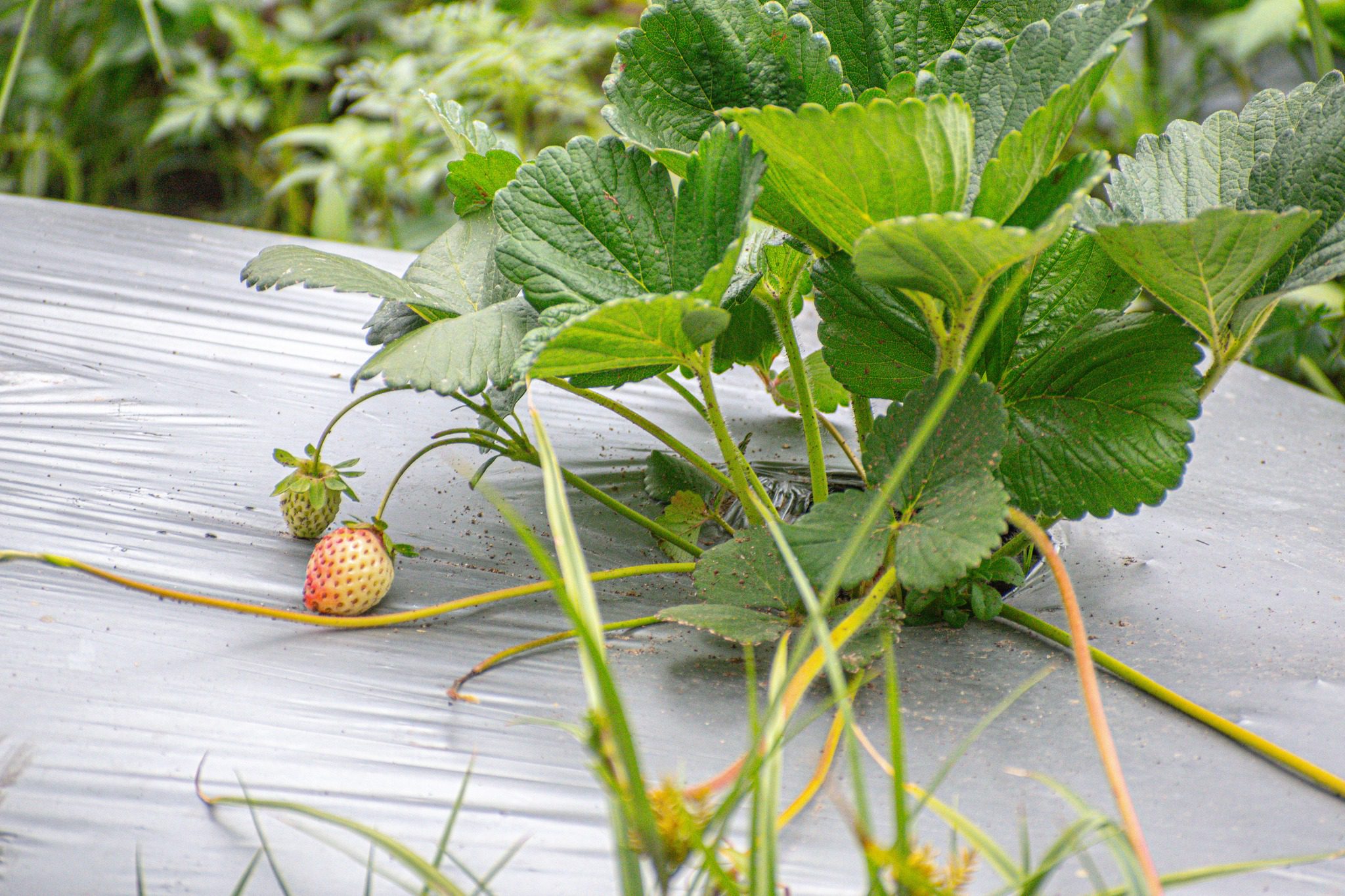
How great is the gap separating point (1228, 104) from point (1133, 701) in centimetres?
285

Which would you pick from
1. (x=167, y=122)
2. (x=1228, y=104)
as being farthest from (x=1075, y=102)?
(x=1228, y=104)

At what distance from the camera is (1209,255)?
0.54 m

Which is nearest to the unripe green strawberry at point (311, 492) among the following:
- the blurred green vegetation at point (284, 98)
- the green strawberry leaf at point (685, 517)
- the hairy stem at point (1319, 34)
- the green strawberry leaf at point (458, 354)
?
the green strawberry leaf at point (458, 354)

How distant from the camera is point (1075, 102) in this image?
0.52 meters

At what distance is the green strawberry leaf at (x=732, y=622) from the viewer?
564 millimetres

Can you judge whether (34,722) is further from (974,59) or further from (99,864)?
(974,59)

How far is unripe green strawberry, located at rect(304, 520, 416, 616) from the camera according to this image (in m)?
0.63

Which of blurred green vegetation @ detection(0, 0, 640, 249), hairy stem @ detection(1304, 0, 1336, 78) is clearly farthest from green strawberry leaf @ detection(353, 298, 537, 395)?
blurred green vegetation @ detection(0, 0, 640, 249)

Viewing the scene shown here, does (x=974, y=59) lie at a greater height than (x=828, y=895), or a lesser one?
greater

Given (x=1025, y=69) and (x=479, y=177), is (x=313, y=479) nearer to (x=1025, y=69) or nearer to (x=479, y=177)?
(x=479, y=177)

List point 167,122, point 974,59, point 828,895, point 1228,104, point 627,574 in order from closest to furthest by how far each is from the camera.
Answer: point 828,895 → point 974,59 → point 627,574 → point 167,122 → point 1228,104

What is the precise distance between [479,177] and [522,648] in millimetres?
316

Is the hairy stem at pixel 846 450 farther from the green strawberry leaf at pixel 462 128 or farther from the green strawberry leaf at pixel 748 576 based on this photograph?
the green strawberry leaf at pixel 462 128

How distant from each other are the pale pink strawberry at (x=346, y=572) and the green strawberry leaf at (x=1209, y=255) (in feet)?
1.50
